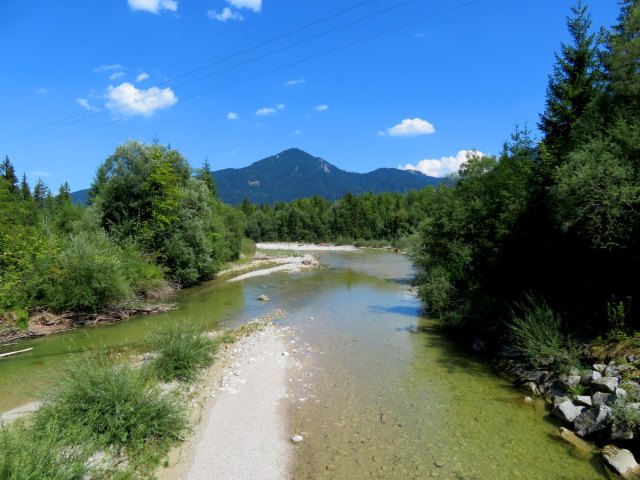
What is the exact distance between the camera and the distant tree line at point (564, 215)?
11.0 metres

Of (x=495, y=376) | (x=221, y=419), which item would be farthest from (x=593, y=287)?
(x=221, y=419)

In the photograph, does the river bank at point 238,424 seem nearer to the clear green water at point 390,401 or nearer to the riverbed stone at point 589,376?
the clear green water at point 390,401

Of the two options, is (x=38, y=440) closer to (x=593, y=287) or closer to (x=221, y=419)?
(x=221, y=419)

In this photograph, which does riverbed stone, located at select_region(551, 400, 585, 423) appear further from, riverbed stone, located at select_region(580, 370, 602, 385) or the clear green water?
riverbed stone, located at select_region(580, 370, 602, 385)

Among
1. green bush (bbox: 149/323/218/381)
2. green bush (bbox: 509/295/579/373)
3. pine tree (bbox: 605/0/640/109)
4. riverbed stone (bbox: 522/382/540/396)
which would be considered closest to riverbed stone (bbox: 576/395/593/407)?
green bush (bbox: 509/295/579/373)

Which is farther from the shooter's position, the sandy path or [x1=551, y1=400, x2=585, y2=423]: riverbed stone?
[x1=551, y1=400, x2=585, y2=423]: riverbed stone

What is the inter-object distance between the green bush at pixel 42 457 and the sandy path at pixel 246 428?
195 cm

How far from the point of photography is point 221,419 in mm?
9273

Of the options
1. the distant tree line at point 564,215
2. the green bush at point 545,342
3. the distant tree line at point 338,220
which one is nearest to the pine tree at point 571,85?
the distant tree line at point 564,215

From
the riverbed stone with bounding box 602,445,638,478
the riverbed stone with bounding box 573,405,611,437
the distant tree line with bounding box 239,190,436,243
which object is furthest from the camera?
the distant tree line with bounding box 239,190,436,243

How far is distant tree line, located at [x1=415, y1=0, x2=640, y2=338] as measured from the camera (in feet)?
36.0

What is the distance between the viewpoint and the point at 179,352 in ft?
38.0

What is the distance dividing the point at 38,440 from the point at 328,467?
5.06 m

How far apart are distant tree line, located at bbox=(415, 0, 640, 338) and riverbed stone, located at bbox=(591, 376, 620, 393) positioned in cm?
232
